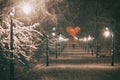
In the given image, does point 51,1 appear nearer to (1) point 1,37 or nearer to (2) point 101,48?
(1) point 1,37

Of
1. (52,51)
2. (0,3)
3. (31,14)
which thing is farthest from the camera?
(52,51)

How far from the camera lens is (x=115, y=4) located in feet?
177

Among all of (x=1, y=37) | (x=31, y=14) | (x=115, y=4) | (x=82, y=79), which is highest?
(x=115, y=4)

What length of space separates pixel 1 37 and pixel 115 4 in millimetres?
32356

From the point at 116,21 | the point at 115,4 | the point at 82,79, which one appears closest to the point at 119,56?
the point at 116,21

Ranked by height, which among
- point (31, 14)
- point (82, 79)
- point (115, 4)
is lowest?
point (82, 79)

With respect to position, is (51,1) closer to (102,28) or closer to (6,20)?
(6,20)

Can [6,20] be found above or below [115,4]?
below

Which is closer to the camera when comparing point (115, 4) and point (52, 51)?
point (115, 4)

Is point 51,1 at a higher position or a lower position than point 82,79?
higher

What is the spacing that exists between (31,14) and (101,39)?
49619mm

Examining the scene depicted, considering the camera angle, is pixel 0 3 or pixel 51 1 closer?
pixel 0 3

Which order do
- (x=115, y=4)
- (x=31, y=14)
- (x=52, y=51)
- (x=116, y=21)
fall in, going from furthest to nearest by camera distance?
(x=52, y=51), (x=116, y=21), (x=115, y=4), (x=31, y=14)

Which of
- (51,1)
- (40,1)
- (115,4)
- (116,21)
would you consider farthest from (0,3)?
(116,21)
